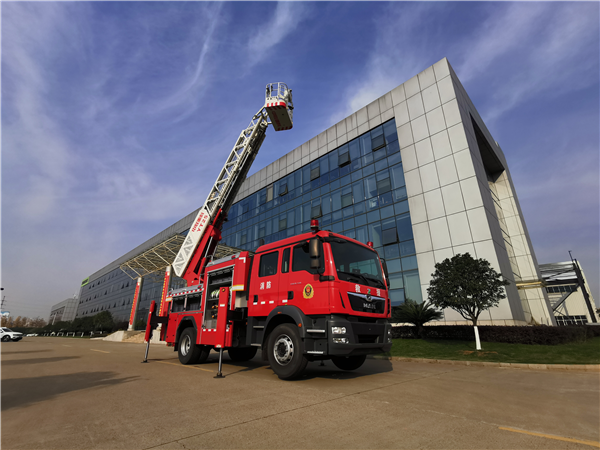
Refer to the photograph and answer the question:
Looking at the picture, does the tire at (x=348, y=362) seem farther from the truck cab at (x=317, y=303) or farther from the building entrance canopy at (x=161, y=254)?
the building entrance canopy at (x=161, y=254)

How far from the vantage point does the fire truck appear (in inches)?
237

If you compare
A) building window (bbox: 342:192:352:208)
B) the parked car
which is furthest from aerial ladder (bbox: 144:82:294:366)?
the parked car

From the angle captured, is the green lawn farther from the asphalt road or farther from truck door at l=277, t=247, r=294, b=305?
truck door at l=277, t=247, r=294, b=305

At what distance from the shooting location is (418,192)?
64.4 feet

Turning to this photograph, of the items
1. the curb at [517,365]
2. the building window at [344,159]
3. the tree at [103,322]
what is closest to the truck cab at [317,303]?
the curb at [517,365]

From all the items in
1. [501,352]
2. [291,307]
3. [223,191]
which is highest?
[223,191]

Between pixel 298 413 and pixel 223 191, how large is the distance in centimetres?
963

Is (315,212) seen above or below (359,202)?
above

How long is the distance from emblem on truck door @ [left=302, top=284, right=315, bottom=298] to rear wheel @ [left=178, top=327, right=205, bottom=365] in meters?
4.71

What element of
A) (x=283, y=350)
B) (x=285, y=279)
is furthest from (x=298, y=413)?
(x=285, y=279)

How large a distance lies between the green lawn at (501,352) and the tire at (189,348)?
25.6 feet

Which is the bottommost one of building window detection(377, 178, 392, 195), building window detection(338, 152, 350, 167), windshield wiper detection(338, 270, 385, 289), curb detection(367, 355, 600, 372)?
curb detection(367, 355, 600, 372)

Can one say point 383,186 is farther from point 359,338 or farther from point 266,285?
point 359,338

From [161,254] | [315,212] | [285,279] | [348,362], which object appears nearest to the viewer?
[285,279]
